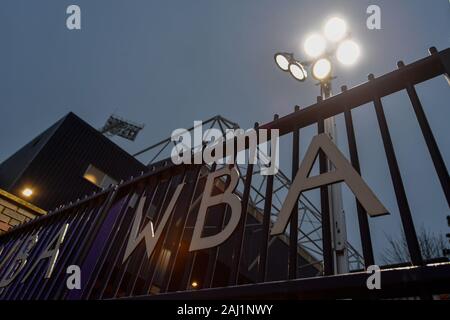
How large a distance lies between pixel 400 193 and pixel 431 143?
30cm

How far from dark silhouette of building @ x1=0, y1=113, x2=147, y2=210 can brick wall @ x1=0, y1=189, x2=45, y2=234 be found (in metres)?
6.78

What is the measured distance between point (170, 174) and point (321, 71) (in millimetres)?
3677

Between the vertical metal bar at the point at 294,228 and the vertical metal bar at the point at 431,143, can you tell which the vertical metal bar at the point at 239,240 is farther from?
the vertical metal bar at the point at 431,143

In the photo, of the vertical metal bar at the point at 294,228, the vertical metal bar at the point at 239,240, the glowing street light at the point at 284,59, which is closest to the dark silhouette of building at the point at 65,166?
the glowing street light at the point at 284,59

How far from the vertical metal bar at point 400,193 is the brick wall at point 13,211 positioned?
7.22 metres

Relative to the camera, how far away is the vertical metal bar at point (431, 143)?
1428mm

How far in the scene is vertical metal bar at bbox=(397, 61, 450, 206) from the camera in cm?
143

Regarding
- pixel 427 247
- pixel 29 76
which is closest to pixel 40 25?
pixel 29 76

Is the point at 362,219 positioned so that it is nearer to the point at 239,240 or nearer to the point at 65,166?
the point at 239,240

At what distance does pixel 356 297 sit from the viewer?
1350 millimetres

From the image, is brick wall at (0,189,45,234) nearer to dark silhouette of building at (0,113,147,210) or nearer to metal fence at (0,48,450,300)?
metal fence at (0,48,450,300)

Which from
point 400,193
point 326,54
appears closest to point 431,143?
point 400,193
